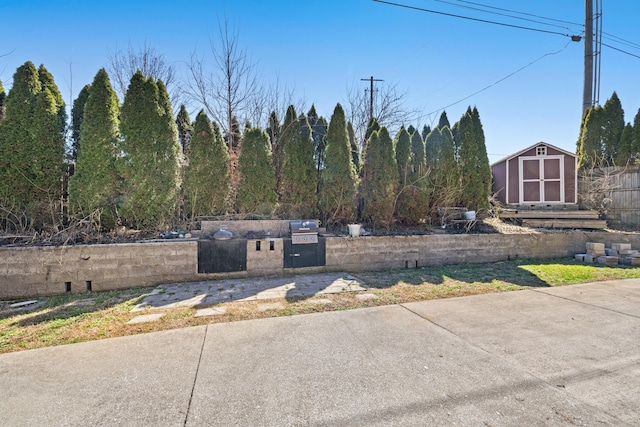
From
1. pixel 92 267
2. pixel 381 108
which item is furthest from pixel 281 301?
pixel 381 108

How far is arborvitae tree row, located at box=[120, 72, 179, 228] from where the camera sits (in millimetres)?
5328

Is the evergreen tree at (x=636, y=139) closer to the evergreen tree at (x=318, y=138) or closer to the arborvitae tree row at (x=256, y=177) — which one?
the evergreen tree at (x=318, y=138)

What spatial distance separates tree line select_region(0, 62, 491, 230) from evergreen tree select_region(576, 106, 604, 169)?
4.85 m

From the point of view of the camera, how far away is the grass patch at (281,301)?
3029 mm

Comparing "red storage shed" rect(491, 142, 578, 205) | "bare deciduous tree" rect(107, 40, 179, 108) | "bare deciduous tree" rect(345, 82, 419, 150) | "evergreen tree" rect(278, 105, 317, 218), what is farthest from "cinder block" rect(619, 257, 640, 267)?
"bare deciduous tree" rect(107, 40, 179, 108)

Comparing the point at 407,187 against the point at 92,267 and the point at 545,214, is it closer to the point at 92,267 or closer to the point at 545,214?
the point at 545,214

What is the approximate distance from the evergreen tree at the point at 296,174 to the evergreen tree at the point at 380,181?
4.38 ft

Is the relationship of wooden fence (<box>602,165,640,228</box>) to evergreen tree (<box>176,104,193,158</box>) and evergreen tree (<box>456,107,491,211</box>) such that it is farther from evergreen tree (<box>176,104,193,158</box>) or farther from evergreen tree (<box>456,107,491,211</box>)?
evergreen tree (<box>176,104,193,158</box>)

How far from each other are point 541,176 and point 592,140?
228 centimetres

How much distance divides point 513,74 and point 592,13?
4.25m

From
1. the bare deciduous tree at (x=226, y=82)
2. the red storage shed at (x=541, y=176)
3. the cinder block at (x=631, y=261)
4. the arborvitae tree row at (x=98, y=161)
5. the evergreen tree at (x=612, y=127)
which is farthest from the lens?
the evergreen tree at (x=612, y=127)

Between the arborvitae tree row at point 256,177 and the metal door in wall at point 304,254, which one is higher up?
the arborvitae tree row at point 256,177

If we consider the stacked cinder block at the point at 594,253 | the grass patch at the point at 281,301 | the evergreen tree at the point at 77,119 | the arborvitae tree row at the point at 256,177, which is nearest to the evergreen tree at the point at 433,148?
the grass patch at the point at 281,301

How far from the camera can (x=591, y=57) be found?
11.1 meters
